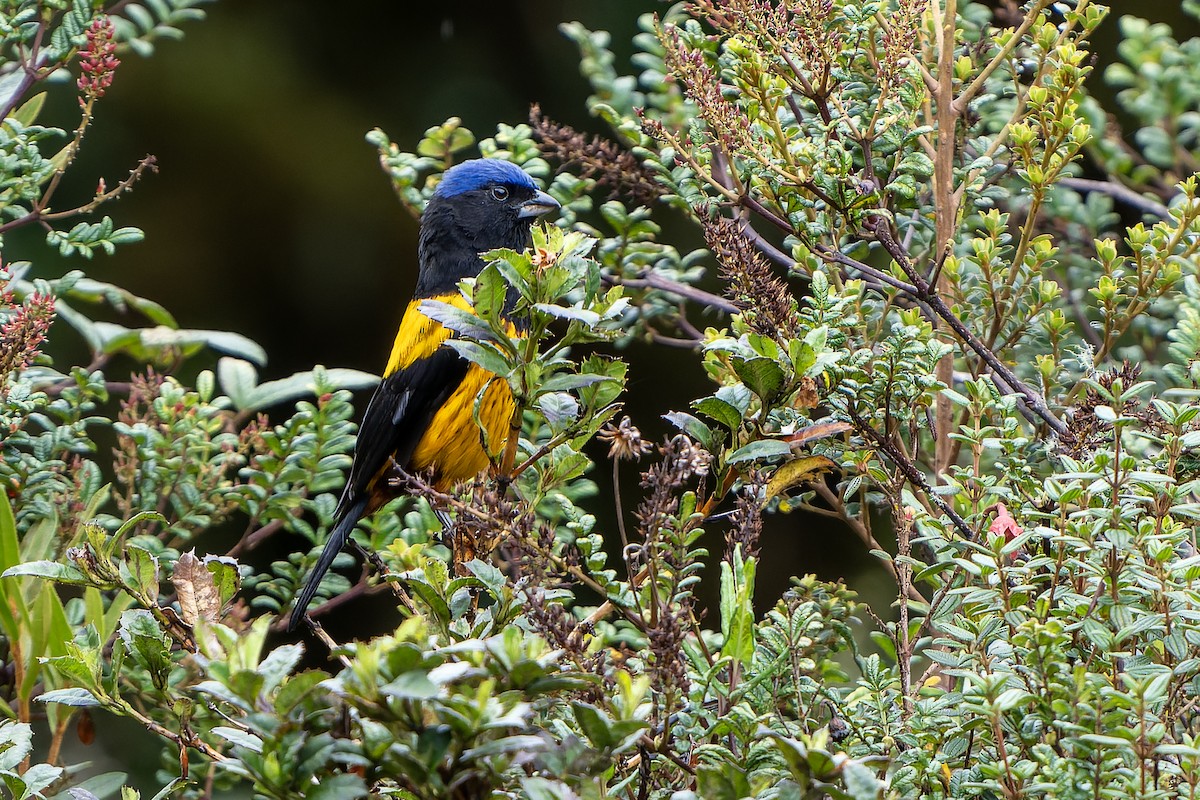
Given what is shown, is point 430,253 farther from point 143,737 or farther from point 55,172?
point 143,737

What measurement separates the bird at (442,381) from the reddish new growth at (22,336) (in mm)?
1144

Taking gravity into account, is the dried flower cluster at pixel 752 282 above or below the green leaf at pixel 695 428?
above

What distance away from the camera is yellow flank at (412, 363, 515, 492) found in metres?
3.39

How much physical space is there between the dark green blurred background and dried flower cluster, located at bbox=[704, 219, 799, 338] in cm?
415

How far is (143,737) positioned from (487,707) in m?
4.14

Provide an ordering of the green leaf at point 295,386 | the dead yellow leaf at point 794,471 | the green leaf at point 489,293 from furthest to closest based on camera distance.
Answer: the green leaf at point 295,386 < the dead yellow leaf at point 794,471 < the green leaf at point 489,293

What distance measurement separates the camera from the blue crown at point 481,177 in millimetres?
3838

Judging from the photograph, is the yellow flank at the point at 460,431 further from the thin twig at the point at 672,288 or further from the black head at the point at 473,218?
the thin twig at the point at 672,288

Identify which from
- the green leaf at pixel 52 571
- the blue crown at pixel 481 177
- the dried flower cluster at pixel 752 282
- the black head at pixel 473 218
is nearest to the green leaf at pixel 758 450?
the dried flower cluster at pixel 752 282

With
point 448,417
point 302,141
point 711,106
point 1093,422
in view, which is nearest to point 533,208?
point 448,417

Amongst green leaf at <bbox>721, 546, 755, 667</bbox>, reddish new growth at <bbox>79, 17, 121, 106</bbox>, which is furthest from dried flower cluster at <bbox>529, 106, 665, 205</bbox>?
green leaf at <bbox>721, 546, 755, 667</bbox>

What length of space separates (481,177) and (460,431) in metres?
0.85

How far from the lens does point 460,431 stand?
3.49m

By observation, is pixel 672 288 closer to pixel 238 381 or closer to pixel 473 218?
pixel 238 381
